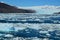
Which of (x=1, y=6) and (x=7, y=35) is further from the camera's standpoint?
(x=1, y=6)

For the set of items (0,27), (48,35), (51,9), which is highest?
(51,9)

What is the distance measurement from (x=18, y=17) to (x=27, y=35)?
1.38ft

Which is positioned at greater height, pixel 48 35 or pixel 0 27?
pixel 0 27

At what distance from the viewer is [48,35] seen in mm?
3328

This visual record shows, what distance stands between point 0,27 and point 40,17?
75 cm

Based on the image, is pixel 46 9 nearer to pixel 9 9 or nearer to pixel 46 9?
pixel 46 9

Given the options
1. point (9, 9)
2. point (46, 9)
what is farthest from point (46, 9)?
point (9, 9)

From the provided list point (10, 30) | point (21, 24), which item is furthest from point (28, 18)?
point (10, 30)

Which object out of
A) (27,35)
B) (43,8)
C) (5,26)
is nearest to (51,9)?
(43,8)

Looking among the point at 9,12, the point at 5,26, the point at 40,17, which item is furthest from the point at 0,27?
the point at 40,17

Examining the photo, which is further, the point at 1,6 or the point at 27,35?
the point at 1,6

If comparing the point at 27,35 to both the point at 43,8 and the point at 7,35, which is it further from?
the point at 43,8

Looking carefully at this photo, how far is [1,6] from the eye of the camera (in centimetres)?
360

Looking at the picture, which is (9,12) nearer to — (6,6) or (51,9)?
(6,6)
